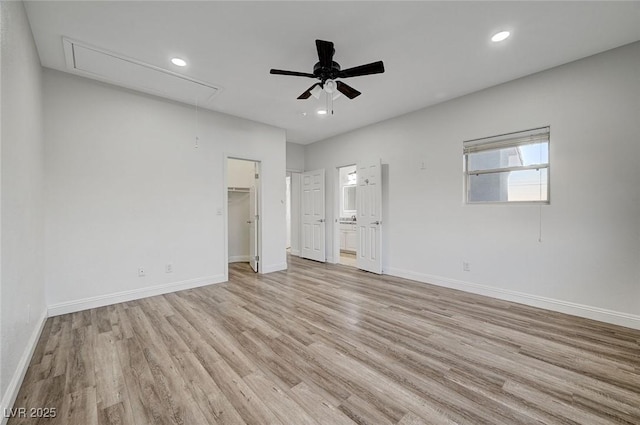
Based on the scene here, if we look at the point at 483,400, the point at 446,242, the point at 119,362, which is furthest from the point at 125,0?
the point at 446,242

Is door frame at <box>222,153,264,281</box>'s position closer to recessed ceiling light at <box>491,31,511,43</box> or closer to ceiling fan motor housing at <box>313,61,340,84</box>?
ceiling fan motor housing at <box>313,61,340,84</box>

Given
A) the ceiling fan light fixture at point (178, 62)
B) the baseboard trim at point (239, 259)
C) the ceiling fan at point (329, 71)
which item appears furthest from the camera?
the baseboard trim at point (239, 259)

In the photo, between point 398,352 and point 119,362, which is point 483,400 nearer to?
point 398,352

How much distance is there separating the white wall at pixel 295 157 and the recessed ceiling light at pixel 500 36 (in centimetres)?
474

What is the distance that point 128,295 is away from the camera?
3.51 metres

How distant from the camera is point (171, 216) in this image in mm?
3906

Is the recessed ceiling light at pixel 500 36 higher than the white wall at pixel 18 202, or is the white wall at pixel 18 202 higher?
the recessed ceiling light at pixel 500 36

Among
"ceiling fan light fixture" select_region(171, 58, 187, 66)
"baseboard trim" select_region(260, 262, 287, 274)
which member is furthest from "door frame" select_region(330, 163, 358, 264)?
"ceiling fan light fixture" select_region(171, 58, 187, 66)

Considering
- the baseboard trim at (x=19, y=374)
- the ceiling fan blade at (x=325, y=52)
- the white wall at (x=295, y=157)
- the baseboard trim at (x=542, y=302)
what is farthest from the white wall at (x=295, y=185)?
the baseboard trim at (x=19, y=374)

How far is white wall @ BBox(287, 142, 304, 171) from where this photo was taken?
659cm

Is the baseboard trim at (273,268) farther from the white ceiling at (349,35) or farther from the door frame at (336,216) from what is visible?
the white ceiling at (349,35)

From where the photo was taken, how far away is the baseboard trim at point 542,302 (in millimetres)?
2736

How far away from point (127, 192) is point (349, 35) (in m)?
3.44

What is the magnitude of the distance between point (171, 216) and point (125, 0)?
2.64m
